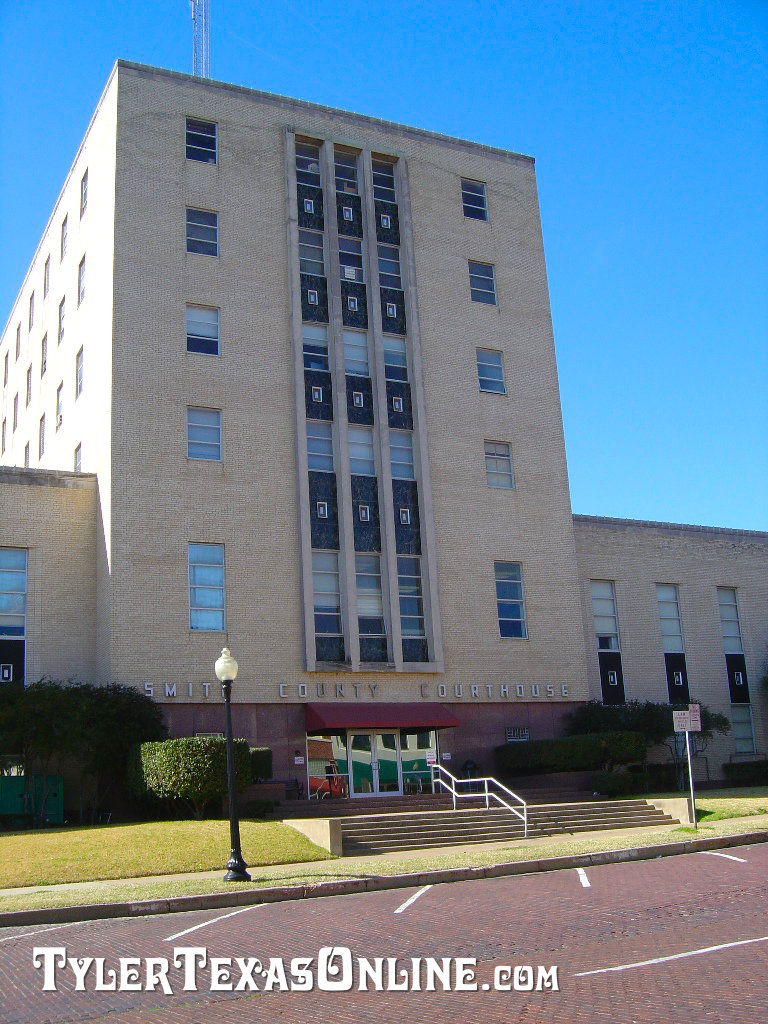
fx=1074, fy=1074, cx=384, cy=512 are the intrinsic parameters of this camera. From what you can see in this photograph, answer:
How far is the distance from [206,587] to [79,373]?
10679 mm

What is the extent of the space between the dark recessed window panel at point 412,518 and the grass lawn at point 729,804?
11168 mm

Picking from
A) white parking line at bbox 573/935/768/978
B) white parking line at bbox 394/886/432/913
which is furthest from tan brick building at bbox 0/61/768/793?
white parking line at bbox 573/935/768/978

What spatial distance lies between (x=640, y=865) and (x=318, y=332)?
23.4 metres

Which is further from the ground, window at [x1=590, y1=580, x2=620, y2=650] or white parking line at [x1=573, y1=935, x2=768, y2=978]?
window at [x1=590, y1=580, x2=620, y2=650]

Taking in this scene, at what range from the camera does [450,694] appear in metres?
35.6

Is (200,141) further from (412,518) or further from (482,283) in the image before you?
(412,518)

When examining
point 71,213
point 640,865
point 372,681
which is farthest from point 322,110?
point 640,865

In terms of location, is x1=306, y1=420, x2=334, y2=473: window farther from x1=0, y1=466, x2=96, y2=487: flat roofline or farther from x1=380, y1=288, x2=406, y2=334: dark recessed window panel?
x1=0, y1=466, x2=96, y2=487: flat roofline

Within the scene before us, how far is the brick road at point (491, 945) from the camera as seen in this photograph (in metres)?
8.48

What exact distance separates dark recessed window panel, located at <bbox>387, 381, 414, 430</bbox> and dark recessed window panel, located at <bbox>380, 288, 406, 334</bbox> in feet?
6.81

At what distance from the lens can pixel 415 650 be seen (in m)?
35.7

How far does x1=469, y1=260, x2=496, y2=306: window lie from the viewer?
41.4 m

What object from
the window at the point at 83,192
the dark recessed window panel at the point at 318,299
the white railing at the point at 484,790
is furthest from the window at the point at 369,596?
the window at the point at 83,192

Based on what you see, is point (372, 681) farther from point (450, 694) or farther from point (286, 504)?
point (286, 504)
